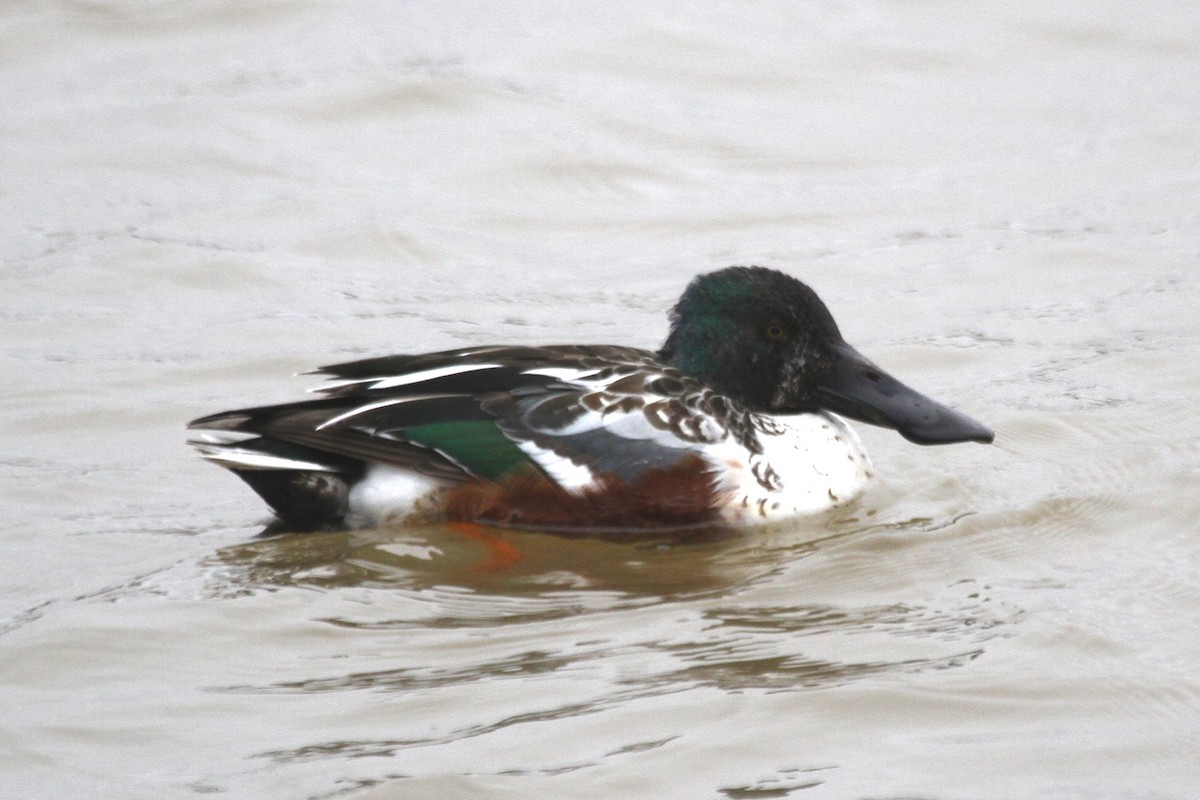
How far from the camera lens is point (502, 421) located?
24.2ft

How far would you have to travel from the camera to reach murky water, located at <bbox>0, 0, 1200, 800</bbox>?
18.6 feet

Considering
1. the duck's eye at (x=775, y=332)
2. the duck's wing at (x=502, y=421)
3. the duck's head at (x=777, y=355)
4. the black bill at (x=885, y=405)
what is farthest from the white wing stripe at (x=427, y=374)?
the black bill at (x=885, y=405)

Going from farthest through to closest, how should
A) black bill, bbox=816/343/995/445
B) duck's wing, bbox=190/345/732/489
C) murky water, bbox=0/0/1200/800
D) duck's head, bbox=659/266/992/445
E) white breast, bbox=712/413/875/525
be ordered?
duck's head, bbox=659/266/992/445 < black bill, bbox=816/343/995/445 < white breast, bbox=712/413/875/525 < duck's wing, bbox=190/345/732/489 < murky water, bbox=0/0/1200/800

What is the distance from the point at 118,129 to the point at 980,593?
824 cm

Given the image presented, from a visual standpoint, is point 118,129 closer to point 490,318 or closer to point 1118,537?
point 490,318

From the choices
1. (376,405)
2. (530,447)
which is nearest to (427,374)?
(376,405)

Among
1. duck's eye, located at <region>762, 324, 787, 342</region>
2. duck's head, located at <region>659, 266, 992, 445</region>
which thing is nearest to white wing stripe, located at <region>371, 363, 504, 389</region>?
duck's head, located at <region>659, 266, 992, 445</region>

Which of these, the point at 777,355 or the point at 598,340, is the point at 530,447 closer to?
the point at 777,355

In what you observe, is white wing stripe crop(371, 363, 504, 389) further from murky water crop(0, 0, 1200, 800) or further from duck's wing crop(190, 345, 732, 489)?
murky water crop(0, 0, 1200, 800)

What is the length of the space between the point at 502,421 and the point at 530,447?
0.51 ft

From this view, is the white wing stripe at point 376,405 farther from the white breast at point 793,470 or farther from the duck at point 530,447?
the white breast at point 793,470

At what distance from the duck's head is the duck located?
159 millimetres

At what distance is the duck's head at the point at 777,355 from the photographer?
7.84 meters

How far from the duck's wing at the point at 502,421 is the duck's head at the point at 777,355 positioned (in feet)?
1.39
